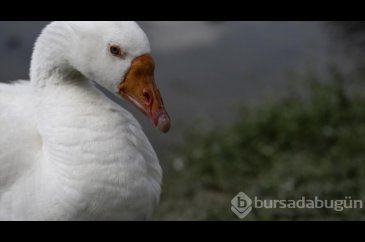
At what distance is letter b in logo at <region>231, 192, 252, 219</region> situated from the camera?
3.79 metres

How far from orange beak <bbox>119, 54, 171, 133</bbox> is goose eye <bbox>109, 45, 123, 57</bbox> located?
2.1 inches

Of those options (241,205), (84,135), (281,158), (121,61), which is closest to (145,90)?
(121,61)

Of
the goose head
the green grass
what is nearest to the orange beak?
the goose head

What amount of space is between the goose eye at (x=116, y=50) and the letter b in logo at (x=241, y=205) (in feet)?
5.29

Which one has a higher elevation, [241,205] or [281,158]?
[281,158]

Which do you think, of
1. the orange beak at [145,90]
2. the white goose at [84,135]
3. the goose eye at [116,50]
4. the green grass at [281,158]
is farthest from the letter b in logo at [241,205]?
the goose eye at [116,50]

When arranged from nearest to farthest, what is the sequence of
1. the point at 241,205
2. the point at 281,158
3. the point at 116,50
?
1. the point at 116,50
2. the point at 241,205
3. the point at 281,158

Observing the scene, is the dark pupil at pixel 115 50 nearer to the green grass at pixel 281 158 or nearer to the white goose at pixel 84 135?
the white goose at pixel 84 135

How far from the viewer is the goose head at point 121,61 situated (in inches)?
92.1

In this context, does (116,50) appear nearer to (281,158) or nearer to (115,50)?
(115,50)

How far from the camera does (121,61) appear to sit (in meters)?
2.38

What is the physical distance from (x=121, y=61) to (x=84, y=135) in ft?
0.91

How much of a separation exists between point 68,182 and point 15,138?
0.99 ft

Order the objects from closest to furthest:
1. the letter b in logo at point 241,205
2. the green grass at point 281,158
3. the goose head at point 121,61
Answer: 1. the goose head at point 121,61
2. the letter b in logo at point 241,205
3. the green grass at point 281,158
